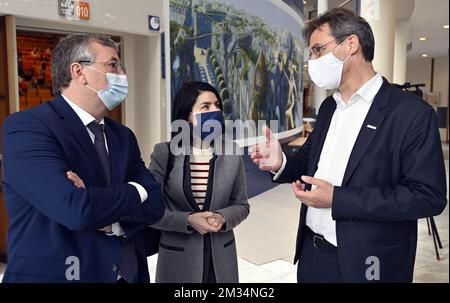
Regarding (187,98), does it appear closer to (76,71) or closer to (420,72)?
(76,71)

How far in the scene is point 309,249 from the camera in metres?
1.76

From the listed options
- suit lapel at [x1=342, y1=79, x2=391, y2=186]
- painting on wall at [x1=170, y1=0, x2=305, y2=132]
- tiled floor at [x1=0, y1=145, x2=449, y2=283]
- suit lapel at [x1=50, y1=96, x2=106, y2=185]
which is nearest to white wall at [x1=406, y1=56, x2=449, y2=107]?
painting on wall at [x1=170, y1=0, x2=305, y2=132]

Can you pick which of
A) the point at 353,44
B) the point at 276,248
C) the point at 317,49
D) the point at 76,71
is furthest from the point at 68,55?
the point at 276,248

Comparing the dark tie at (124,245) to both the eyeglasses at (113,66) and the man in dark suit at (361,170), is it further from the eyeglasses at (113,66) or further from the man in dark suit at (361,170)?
the man in dark suit at (361,170)

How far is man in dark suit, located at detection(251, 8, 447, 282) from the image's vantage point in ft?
4.63

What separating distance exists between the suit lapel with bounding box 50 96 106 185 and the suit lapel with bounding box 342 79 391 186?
925mm

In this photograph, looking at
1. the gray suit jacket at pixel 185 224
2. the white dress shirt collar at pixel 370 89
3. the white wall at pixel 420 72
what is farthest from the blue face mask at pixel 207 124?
the white wall at pixel 420 72

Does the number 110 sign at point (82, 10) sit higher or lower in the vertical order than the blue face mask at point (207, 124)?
higher

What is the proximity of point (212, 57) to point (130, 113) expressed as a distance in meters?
1.27

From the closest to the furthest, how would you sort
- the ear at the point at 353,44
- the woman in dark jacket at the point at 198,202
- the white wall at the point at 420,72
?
the ear at the point at 353,44 → the woman in dark jacket at the point at 198,202 → the white wall at the point at 420,72

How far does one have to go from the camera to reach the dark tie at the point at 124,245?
1.49 metres

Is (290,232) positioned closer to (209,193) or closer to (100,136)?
(209,193)

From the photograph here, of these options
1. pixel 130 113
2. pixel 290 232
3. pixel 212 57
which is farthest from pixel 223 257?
pixel 212 57

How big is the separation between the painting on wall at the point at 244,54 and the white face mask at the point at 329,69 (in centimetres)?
130
